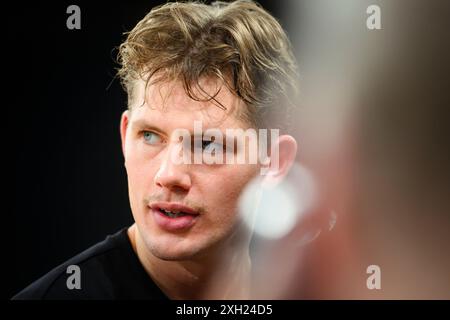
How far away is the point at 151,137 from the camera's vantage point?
4.29 ft

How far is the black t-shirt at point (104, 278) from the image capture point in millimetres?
1354

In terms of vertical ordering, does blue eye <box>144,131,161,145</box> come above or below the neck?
above

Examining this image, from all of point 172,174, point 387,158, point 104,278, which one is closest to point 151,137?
point 172,174

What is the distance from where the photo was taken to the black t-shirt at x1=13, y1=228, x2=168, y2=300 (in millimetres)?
1354

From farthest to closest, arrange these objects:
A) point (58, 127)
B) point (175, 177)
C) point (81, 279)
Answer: point (58, 127), point (81, 279), point (175, 177)

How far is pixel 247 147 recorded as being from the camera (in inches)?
52.7

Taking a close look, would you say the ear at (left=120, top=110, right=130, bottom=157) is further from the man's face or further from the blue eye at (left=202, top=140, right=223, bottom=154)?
the blue eye at (left=202, top=140, right=223, bottom=154)

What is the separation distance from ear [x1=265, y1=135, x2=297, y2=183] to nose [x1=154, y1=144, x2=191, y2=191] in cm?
27

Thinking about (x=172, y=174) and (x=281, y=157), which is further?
(x=281, y=157)

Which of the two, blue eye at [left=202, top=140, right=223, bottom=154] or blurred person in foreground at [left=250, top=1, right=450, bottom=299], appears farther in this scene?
blurred person in foreground at [left=250, top=1, right=450, bottom=299]

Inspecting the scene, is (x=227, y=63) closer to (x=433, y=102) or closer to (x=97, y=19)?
(x=97, y=19)

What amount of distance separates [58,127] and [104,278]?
0.47m

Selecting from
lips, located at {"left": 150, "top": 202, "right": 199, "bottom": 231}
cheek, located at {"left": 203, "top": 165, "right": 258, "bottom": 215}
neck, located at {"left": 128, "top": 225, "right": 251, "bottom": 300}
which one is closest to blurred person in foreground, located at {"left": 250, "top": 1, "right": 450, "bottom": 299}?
neck, located at {"left": 128, "top": 225, "right": 251, "bottom": 300}

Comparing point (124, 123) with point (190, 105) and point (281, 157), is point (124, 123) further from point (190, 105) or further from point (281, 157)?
point (281, 157)
